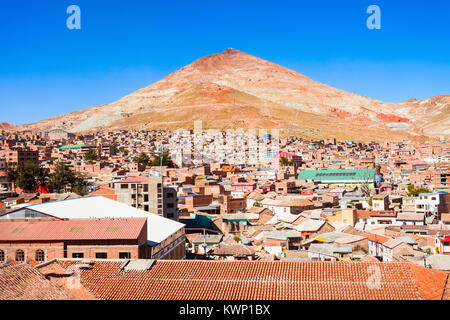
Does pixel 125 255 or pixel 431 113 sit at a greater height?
pixel 431 113

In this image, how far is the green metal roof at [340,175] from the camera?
169 feet

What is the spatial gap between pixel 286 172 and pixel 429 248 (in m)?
35.6

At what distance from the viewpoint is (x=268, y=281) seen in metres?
9.87

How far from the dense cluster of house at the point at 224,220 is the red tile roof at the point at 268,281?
0.62 ft

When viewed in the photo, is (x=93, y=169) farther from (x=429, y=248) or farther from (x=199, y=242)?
(x=429, y=248)

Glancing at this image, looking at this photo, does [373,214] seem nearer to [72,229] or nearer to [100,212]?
[100,212]

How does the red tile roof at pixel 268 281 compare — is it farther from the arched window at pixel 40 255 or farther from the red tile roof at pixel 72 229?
the arched window at pixel 40 255

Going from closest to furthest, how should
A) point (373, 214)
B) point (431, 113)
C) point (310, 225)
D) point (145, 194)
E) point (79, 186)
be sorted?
1. point (310, 225)
2. point (145, 194)
3. point (373, 214)
4. point (79, 186)
5. point (431, 113)

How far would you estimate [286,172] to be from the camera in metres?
54.5

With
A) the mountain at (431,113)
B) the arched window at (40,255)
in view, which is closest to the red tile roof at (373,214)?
the arched window at (40,255)

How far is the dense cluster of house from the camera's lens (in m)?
14.5

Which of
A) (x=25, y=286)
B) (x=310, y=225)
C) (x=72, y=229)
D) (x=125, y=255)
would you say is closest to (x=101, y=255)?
(x=125, y=255)

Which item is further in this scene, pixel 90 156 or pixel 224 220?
pixel 90 156

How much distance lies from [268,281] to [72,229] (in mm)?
7608
